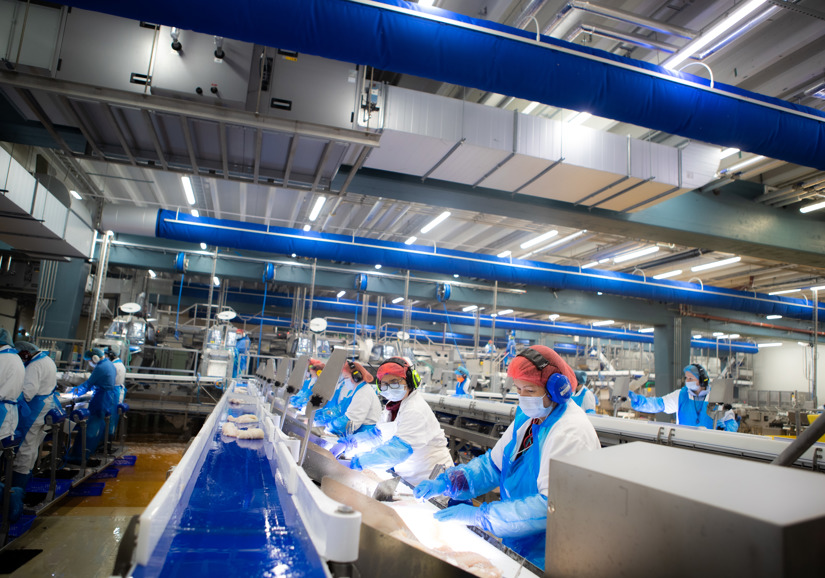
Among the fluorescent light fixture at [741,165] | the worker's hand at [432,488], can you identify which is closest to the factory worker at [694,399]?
the fluorescent light fixture at [741,165]

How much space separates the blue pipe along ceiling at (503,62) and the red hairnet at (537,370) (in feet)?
8.02

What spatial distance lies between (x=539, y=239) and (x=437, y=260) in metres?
2.08

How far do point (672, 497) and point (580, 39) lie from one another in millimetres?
5393

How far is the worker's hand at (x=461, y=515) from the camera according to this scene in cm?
189

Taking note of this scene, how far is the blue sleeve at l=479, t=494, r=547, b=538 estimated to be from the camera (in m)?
1.73

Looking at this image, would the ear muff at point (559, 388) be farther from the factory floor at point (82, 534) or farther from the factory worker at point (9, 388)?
the factory worker at point (9, 388)

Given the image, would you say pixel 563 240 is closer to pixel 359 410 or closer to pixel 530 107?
pixel 530 107

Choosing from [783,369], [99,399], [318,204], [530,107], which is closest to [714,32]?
[530,107]

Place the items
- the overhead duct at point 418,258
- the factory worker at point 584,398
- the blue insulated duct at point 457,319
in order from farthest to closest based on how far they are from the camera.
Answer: the blue insulated duct at point 457,319 < the overhead duct at point 418,258 < the factory worker at point 584,398

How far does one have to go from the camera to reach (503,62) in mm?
3744

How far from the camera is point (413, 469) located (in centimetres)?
330

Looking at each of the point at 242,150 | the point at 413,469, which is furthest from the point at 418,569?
the point at 242,150

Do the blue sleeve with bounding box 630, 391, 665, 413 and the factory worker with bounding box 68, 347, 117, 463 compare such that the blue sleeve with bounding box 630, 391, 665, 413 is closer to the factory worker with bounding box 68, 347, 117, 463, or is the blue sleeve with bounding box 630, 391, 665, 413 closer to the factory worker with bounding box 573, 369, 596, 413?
the factory worker with bounding box 573, 369, 596, 413

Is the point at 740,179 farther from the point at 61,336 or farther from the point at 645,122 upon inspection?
the point at 61,336
